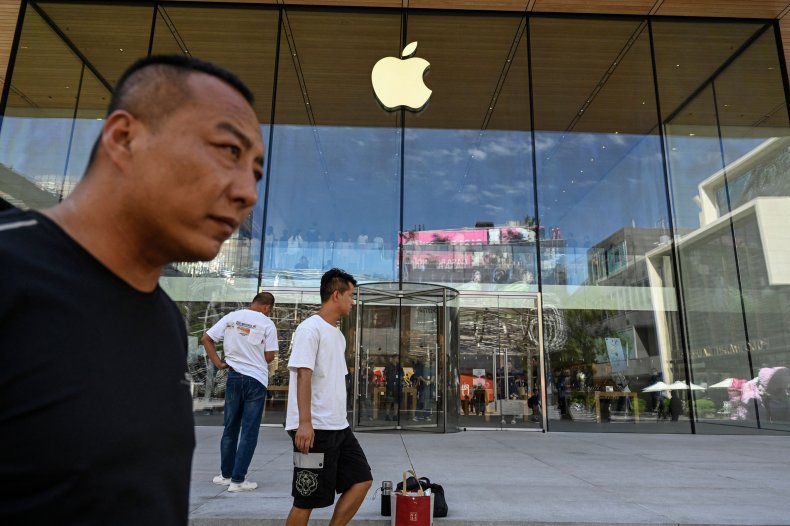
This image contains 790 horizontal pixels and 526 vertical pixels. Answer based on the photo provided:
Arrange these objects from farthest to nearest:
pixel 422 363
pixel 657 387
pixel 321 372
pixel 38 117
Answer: pixel 38 117 < pixel 422 363 < pixel 657 387 < pixel 321 372

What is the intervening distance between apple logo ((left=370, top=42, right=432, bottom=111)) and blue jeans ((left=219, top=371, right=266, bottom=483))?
7705 mm

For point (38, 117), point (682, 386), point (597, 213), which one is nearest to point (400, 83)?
point (597, 213)

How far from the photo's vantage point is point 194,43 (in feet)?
34.1

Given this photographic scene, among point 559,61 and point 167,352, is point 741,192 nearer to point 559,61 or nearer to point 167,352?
point 559,61

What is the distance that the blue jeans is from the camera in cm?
396

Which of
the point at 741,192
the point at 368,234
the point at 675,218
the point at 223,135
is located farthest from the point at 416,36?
the point at 223,135

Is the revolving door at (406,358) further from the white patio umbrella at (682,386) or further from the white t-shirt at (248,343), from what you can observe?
the white t-shirt at (248,343)

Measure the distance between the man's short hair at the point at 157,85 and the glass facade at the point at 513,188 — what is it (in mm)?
8643

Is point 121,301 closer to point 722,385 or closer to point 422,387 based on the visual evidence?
point 422,387

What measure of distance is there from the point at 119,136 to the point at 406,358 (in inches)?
362

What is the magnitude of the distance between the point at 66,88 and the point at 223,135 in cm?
1187

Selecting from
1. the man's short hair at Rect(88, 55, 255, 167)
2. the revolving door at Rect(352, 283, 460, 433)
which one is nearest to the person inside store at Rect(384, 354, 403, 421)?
the revolving door at Rect(352, 283, 460, 433)

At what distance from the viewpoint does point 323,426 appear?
111 inches

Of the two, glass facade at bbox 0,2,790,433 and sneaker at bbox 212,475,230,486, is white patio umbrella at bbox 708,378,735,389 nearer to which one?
glass facade at bbox 0,2,790,433
